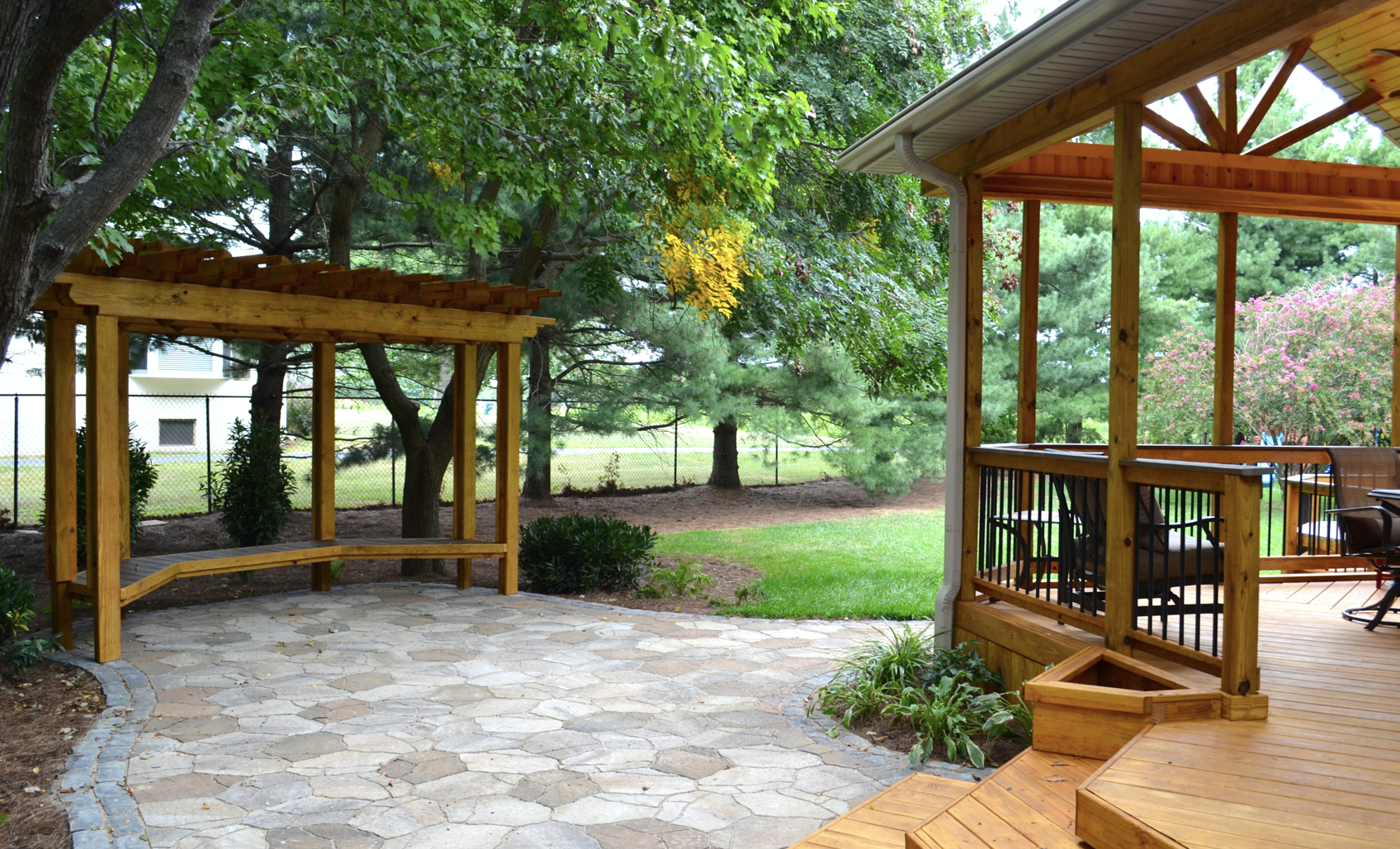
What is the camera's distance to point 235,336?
7.96 m

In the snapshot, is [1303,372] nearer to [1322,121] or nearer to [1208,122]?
[1322,121]

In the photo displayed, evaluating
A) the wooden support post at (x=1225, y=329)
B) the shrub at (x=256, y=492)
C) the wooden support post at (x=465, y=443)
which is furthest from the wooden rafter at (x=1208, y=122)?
the shrub at (x=256, y=492)

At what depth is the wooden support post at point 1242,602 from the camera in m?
3.54

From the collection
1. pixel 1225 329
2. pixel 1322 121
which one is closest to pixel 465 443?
pixel 1225 329

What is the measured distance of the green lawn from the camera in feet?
26.1

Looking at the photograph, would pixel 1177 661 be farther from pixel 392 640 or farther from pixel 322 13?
pixel 322 13

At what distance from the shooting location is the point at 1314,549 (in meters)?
6.48

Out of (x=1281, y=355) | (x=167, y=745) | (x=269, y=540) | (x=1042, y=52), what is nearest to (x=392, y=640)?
(x=167, y=745)

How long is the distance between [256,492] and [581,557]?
3.50 metres

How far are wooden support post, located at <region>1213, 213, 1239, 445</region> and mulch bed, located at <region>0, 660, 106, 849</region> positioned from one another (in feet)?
21.6

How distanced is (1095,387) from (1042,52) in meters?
14.9

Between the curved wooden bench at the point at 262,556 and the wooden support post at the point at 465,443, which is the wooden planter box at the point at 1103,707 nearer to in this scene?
the curved wooden bench at the point at 262,556

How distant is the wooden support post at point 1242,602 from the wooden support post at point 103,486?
19.4 feet

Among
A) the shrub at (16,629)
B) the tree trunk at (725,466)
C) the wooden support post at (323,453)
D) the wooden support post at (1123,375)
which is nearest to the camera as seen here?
the wooden support post at (1123,375)
